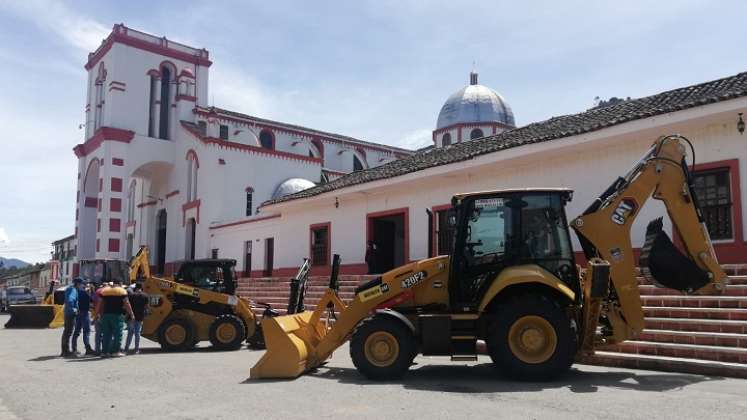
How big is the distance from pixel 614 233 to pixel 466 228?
6.14 feet

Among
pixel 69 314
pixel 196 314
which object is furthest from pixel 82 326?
pixel 196 314

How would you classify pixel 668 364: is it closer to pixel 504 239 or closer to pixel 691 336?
pixel 691 336

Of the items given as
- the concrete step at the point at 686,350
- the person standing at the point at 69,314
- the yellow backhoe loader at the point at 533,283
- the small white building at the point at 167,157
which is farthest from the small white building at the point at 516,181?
the person standing at the point at 69,314

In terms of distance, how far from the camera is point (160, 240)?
3872 cm

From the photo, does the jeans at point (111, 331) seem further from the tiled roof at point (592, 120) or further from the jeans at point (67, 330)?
the tiled roof at point (592, 120)

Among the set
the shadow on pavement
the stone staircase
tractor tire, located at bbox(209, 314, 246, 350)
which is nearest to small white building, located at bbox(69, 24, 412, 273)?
tractor tire, located at bbox(209, 314, 246, 350)

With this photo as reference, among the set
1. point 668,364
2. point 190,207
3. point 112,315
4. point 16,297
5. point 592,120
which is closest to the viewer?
point 668,364

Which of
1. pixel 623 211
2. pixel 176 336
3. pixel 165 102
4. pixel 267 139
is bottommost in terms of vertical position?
pixel 176 336

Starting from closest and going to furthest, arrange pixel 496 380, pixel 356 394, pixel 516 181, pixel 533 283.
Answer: pixel 356 394, pixel 533 283, pixel 496 380, pixel 516 181

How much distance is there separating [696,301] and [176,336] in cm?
953

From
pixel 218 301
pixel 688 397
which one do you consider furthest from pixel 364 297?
pixel 218 301

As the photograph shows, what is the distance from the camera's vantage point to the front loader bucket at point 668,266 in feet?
25.3

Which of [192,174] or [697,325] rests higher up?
[192,174]

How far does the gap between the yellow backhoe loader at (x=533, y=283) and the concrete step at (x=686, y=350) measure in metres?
1.07
